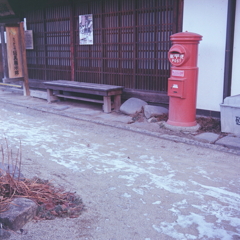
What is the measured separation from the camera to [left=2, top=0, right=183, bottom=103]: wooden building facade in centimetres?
818

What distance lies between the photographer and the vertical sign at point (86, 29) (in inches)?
384

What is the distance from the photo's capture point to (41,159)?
5.24 m

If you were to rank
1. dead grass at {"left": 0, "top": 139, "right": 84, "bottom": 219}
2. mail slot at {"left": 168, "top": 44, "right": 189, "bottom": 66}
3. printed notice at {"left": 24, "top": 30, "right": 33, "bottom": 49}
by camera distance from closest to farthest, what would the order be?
dead grass at {"left": 0, "top": 139, "right": 84, "bottom": 219} < mail slot at {"left": 168, "top": 44, "right": 189, "bottom": 66} < printed notice at {"left": 24, "top": 30, "right": 33, "bottom": 49}

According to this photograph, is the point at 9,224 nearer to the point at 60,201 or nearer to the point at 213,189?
the point at 60,201

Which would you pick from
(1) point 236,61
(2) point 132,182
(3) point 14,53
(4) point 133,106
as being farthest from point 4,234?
(3) point 14,53

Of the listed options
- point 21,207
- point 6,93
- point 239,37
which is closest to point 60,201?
point 21,207

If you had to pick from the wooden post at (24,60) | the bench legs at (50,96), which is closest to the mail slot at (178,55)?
the bench legs at (50,96)

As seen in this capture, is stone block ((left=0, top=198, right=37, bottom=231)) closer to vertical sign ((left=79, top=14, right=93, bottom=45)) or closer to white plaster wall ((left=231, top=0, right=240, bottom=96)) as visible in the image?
white plaster wall ((left=231, top=0, right=240, bottom=96))

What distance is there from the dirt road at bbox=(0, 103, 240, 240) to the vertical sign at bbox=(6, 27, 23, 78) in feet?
15.1

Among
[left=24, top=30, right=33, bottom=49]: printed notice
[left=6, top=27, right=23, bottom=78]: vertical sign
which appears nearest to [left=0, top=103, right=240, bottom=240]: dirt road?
[left=6, top=27, right=23, bottom=78]: vertical sign

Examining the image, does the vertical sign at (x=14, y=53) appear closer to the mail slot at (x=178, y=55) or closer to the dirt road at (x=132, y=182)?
the dirt road at (x=132, y=182)

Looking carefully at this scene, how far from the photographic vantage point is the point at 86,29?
32.5 ft

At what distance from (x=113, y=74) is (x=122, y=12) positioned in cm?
170

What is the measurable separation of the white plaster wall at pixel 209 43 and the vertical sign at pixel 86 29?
128 inches
